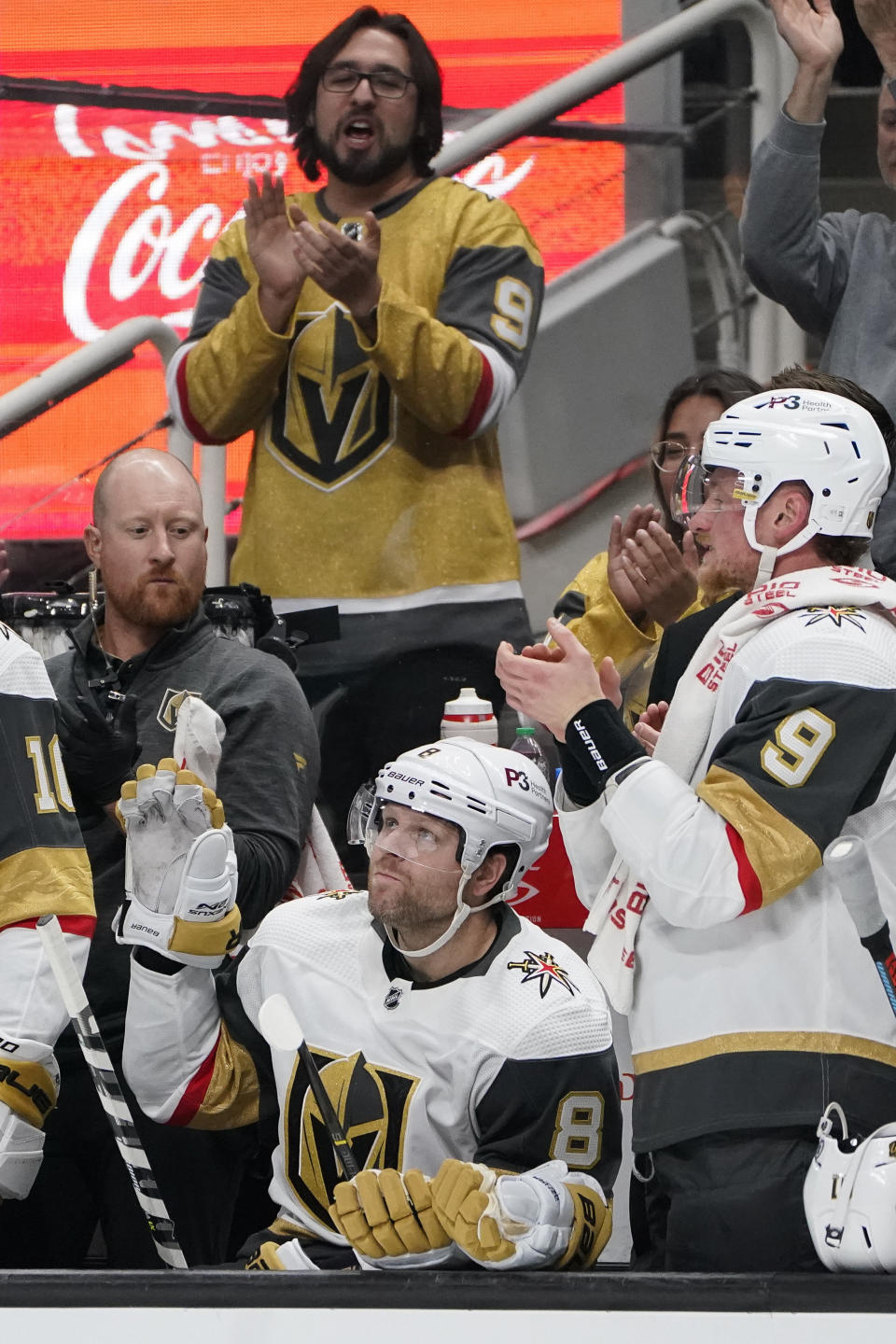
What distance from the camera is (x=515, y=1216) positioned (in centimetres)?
224

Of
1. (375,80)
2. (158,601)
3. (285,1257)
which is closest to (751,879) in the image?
(285,1257)

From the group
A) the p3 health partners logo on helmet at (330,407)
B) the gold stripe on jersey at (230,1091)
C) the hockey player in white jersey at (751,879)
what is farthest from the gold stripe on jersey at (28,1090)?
the p3 health partners logo on helmet at (330,407)

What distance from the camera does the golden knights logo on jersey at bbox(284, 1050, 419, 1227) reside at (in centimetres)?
252

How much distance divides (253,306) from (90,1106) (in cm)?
173

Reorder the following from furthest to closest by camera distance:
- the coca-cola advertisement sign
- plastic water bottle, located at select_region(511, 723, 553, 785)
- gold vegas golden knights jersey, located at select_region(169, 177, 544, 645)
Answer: the coca-cola advertisement sign < gold vegas golden knights jersey, located at select_region(169, 177, 544, 645) < plastic water bottle, located at select_region(511, 723, 553, 785)

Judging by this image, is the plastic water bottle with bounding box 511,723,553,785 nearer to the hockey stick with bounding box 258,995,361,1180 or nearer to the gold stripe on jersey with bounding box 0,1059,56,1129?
the hockey stick with bounding box 258,995,361,1180

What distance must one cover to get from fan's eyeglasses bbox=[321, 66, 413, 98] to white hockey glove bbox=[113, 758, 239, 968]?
195 cm

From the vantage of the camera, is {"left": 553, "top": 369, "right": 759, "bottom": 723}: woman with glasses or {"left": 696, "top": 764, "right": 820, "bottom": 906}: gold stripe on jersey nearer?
{"left": 696, "top": 764, "right": 820, "bottom": 906}: gold stripe on jersey

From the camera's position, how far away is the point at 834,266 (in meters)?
3.52

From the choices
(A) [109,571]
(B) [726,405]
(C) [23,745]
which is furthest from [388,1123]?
(B) [726,405]

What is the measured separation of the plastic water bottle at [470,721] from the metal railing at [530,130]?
1302 millimetres

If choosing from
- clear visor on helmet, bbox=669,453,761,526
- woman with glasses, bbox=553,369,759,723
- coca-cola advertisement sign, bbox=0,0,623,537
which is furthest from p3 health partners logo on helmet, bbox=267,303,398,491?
clear visor on helmet, bbox=669,453,761,526

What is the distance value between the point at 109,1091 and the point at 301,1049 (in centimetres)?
31

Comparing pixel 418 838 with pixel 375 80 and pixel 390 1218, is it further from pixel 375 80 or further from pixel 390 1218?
pixel 375 80
